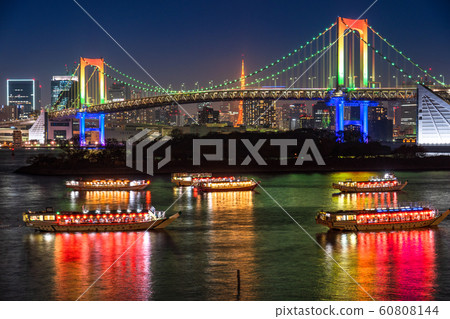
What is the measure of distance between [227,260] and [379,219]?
646 cm

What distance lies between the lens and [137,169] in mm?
48219

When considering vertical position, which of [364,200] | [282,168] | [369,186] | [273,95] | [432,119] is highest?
[273,95]

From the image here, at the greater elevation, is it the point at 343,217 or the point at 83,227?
the point at 343,217

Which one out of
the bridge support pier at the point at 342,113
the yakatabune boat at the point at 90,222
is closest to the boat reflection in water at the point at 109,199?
the yakatabune boat at the point at 90,222

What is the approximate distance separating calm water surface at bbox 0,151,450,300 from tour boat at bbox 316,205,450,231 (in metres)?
0.47

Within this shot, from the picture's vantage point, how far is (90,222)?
20.4 meters

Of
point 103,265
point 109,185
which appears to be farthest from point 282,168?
point 103,265

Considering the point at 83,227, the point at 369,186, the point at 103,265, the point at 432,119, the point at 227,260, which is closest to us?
the point at 103,265

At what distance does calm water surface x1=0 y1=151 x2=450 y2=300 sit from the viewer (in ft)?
43.7

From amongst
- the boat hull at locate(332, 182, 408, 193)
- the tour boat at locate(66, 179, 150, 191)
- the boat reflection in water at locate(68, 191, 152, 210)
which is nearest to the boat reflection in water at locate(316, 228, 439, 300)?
the boat reflection in water at locate(68, 191, 152, 210)

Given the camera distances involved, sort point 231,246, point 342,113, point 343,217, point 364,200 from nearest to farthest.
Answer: point 231,246 < point 343,217 < point 364,200 < point 342,113

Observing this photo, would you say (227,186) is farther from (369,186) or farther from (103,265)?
(103,265)

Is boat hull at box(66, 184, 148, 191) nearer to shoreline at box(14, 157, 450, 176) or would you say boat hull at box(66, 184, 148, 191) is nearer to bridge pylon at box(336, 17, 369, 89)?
shoreline at box(14, 157, 450, 176)

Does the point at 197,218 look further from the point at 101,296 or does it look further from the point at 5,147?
the point at 5,147
